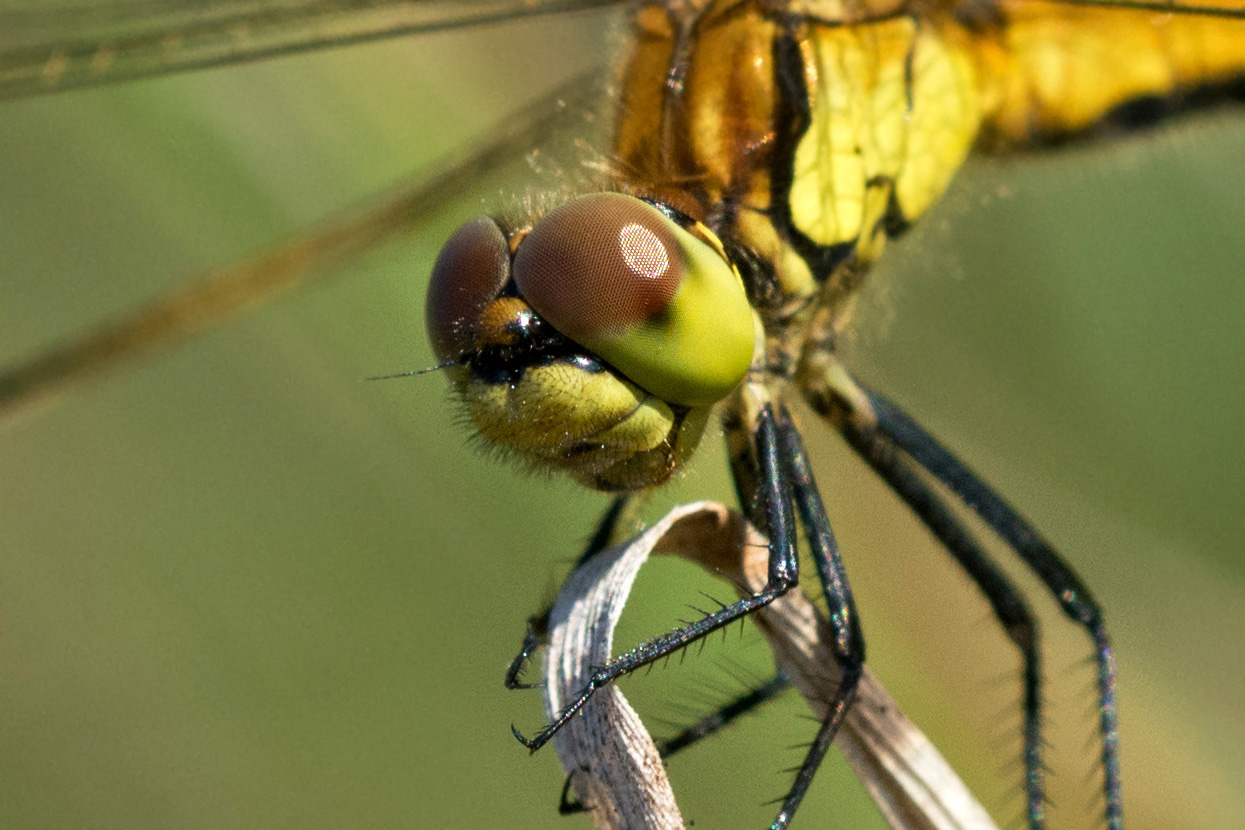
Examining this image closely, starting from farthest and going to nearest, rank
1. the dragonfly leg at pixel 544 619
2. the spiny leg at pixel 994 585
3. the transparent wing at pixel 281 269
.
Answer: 1. the spiny leg at pixel 994 585
2. the transparent wing at pixel 281 269
3. the dragonfly leg at pixel 544 619

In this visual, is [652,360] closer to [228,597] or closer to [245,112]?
[228,597]

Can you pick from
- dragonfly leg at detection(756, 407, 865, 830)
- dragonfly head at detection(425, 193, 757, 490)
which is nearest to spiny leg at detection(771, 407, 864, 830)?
dragonfly leg at detection(756, 407, 865, 830)

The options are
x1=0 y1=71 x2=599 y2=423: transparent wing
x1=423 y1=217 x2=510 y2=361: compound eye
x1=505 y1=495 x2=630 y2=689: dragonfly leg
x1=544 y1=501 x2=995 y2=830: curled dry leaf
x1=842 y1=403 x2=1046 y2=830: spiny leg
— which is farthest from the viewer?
x1=842 y1=403 x2=1046 y2=830: spiny leg

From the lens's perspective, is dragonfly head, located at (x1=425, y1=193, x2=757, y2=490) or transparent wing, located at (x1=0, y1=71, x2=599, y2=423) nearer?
dragonfly head, located at (x1=425, y1=193, x2=757, y2=490)

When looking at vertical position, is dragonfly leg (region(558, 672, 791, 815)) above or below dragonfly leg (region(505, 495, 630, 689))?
below

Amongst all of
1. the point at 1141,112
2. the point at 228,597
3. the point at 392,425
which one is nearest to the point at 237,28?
the point at 392,425

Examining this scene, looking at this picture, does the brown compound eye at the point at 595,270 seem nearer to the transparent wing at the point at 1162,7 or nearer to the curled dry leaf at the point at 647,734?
the curled dry leaf at the point at 647,734

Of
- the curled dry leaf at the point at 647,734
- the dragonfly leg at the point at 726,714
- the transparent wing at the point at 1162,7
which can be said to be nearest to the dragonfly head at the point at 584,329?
the curled dry leaf at the point at 647,734

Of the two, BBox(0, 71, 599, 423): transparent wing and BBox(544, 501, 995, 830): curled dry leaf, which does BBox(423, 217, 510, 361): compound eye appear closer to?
BBox(544, 501, 995, 830): curled dry leaf
